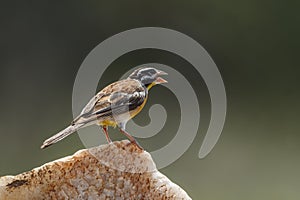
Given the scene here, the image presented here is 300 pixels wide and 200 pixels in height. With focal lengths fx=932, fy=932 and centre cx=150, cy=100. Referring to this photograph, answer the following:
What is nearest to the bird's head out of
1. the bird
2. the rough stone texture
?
the bird

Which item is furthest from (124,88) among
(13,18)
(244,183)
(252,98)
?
(13,18)

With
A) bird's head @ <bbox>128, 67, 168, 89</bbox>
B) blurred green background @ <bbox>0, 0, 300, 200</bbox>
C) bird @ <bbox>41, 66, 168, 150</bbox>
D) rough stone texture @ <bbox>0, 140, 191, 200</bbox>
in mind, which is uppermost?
blurred green background @ <bbox>0, 0, 300, 200</bbox>

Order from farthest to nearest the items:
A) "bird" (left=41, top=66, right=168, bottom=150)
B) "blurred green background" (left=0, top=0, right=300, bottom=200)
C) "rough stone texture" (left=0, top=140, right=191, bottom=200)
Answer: "blurred green background" (left=0, top=0, right=300, bottom=200), "bird" (left=41, top=66, right=168, bottom=150), "rough stone texture" (left=0, top=140, right=191, bottom=200)

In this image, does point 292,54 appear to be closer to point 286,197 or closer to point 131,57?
point 131,57

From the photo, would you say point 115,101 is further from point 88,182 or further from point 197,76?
point 197,76

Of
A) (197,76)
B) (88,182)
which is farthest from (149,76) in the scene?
(197,76)

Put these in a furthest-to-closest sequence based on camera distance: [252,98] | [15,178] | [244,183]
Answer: [252,98]
[244,183]
[15,178]

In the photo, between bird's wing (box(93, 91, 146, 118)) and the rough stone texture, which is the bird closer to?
bird's wing (box(93, 91, 146, 118))
